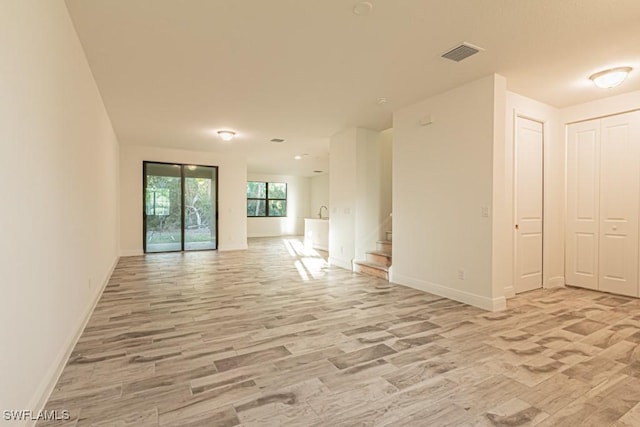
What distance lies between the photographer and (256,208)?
1301 centimetres

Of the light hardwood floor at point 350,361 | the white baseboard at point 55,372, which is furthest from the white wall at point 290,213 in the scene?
the white baseboard at point 55,372

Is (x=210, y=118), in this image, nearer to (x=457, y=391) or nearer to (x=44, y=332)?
(x=44, y=332)

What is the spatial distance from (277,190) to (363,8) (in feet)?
37.2

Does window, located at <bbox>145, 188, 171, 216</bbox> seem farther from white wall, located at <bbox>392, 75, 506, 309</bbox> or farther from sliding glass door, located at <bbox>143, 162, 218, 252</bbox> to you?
white wall, located at <bbox>392, 75, 506, 309</bbox>

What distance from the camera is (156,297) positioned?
4.05m

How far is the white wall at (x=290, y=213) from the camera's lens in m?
13.1

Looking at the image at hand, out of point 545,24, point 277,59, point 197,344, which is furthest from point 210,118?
point 545,24

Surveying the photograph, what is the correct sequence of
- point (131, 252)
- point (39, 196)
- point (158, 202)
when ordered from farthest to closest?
point (158, 202), point (131, 252), point (39, 196)

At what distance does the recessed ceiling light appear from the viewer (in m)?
2.33

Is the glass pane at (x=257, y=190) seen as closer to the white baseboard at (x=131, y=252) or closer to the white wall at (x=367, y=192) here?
the white baseboard at (x=131, y=252)

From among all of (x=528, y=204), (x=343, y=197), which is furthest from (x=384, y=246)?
(x=528, y=204)

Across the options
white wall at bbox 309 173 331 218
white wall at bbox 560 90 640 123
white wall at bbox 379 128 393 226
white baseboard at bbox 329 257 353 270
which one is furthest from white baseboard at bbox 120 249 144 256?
white wall at bbox 560 90 640 123

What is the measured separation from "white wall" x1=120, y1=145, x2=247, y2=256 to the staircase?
4.43 m

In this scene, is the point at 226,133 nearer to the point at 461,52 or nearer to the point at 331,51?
the point at 331,51
